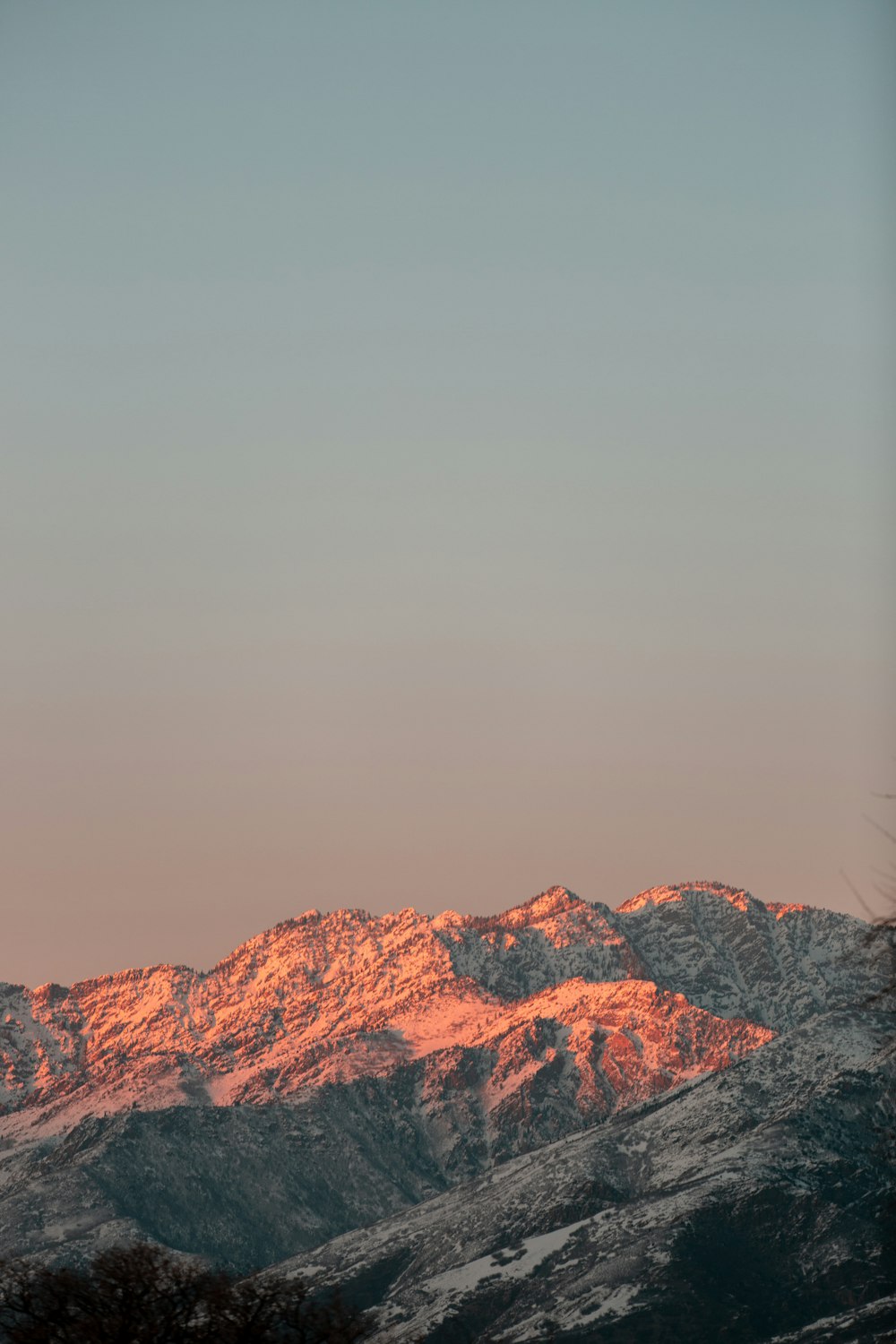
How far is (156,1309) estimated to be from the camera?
11875 centimetres

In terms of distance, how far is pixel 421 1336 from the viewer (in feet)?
463

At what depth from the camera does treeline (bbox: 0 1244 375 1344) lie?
115m

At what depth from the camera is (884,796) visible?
193 feet

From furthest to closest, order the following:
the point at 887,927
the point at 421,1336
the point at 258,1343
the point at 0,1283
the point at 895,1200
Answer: the point at 421,1336, the point at 0,1283, the point at 258,1343, the point at 895,1200, the point at 887,927

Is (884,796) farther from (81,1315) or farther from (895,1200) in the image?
(81,1315)

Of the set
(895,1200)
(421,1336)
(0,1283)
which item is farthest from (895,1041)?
(421,1336)

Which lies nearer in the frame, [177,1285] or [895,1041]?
[895,1041]

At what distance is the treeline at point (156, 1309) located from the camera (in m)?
115

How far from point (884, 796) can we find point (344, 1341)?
2768 inches

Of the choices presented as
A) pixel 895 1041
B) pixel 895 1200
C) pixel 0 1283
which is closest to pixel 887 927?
pixel 895 1041

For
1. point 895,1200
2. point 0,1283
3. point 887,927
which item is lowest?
point 895,1200

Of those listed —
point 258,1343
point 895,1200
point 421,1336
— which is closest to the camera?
point 895,1200

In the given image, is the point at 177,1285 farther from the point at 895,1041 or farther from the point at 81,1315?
the point at 895,1041

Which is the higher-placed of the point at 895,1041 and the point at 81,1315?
the point at 81,1315
